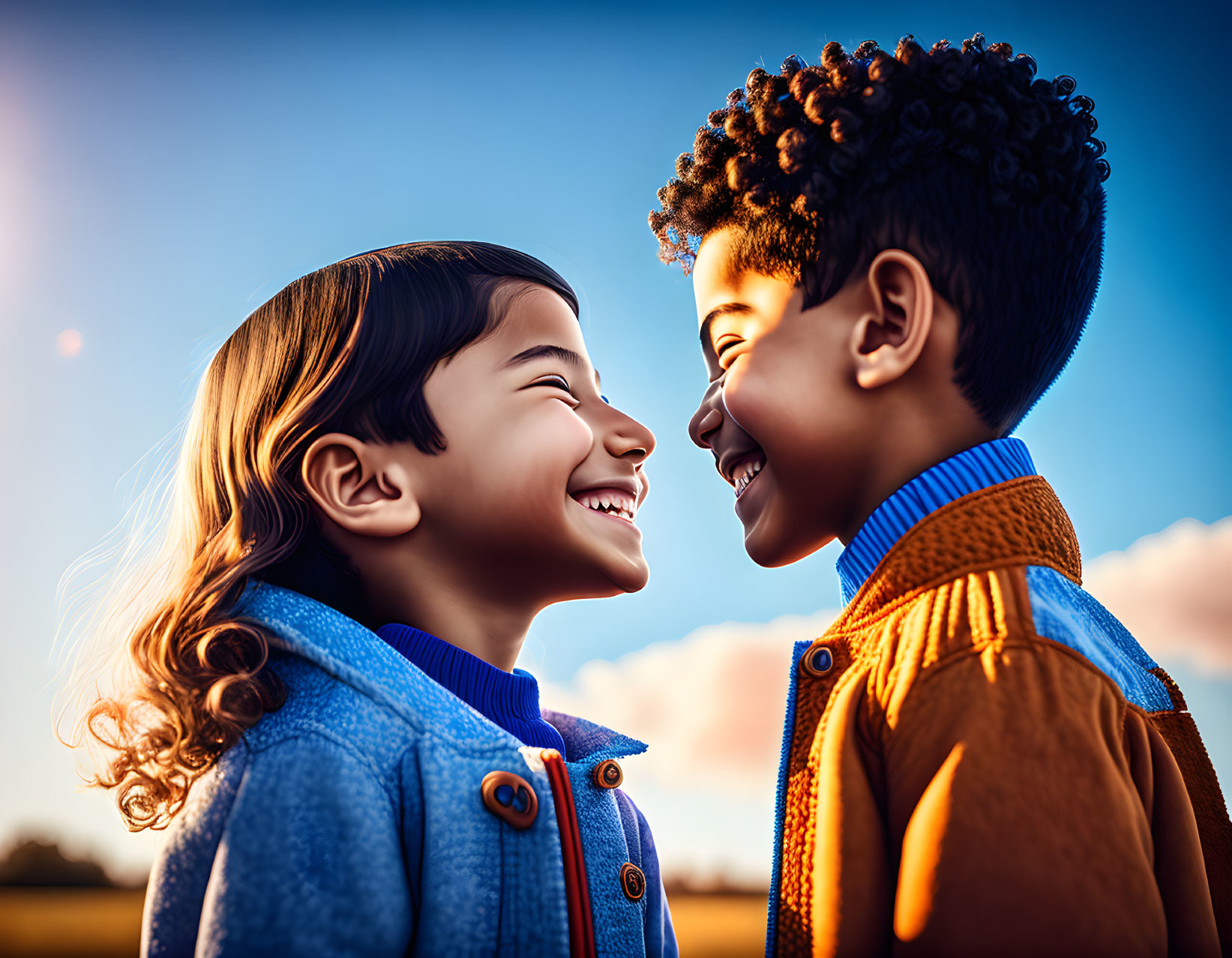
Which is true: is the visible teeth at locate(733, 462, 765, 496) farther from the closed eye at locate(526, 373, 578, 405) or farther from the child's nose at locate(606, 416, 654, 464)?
the closed eye at locate(526, 373, 578, 405)

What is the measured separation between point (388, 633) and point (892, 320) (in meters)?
1.41

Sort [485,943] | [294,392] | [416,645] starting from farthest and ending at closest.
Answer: [294,392] → [416,645] → [485,943]

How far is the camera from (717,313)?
2180 mm

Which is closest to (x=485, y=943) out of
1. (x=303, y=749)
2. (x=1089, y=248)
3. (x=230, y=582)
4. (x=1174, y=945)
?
(x=303, y=749)

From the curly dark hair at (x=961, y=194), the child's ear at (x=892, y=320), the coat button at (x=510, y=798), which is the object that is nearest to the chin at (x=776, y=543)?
the child's ear at (x=892, y=320)

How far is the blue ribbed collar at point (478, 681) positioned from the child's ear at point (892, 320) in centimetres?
116

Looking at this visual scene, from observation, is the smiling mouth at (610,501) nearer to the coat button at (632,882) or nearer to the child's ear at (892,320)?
the child's ear at (892,320)

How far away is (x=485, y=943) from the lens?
1646mm

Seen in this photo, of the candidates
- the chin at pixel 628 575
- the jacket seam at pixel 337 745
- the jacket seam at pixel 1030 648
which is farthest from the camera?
the chin at pixel 628 575

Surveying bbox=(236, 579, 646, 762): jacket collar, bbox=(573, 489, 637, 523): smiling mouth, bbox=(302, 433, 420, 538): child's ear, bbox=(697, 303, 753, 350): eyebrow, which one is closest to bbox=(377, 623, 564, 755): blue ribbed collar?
bbox=(236, 579, 646, 762): jacket collar

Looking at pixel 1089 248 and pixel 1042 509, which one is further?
pixel 1089 248

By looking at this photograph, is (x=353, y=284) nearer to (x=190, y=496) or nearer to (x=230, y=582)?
(x=190, y=496)

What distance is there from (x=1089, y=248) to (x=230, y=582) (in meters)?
2.18

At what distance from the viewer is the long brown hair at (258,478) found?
1900 mm
